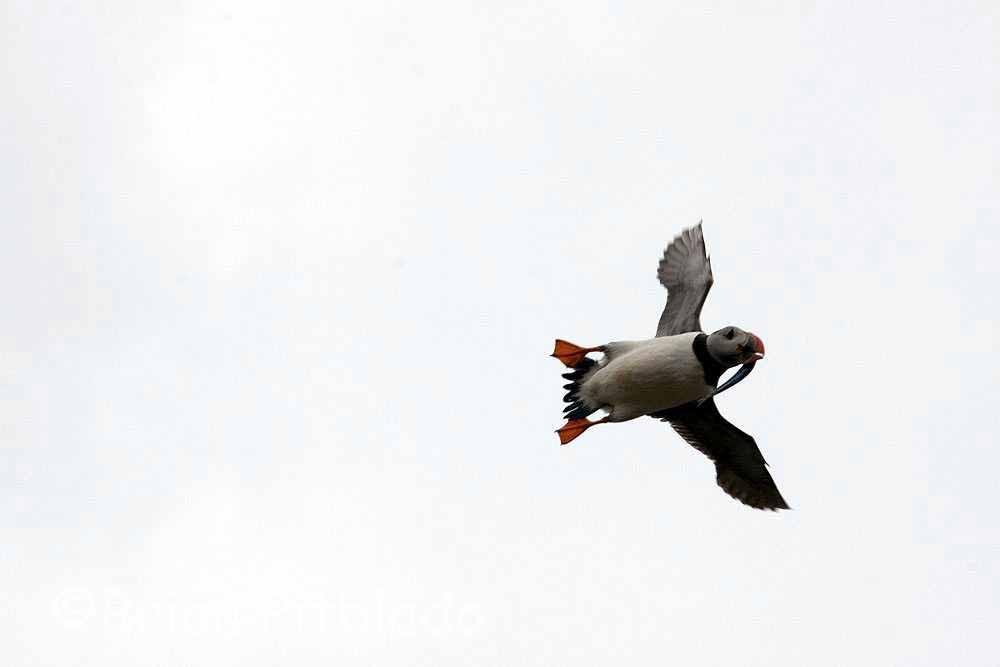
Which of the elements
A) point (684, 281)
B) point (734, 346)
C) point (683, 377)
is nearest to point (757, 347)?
point (734, 346)

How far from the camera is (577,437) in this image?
14.7m

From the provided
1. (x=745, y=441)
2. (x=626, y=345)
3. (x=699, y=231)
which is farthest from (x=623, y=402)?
(x=699, y=231)

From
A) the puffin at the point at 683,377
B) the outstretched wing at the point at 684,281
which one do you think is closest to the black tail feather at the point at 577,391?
the puffin at the point at 683,377

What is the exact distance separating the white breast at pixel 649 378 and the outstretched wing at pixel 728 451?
891 millimetres

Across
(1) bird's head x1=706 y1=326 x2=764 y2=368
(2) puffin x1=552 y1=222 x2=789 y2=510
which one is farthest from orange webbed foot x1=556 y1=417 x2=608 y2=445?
(1) bird's head x1=706 y1=326 x2=764 y2=368

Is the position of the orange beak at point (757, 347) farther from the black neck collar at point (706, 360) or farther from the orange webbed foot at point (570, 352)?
the orange webbed foot at point (570, 352)

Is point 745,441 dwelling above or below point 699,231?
below

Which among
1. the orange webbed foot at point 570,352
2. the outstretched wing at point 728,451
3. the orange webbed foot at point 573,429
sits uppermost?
the orange webbed foot at point 570,352

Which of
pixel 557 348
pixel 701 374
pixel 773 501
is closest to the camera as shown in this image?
pixel 701 374

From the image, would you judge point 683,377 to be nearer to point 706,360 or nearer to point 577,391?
point 706,360

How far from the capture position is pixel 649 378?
13711mm

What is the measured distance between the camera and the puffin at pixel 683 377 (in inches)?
540

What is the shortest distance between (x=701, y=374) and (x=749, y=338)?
0.59m

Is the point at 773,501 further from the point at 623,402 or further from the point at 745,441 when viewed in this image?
the point at 623,402
